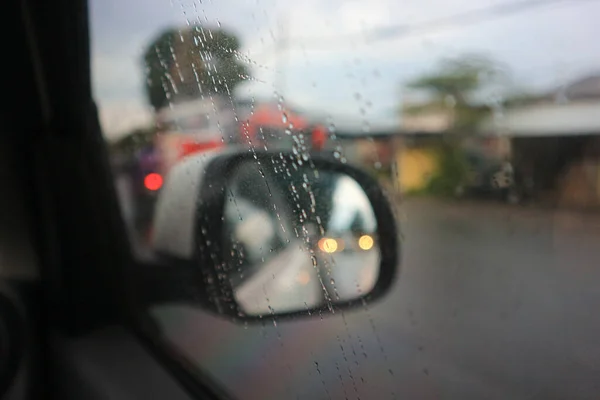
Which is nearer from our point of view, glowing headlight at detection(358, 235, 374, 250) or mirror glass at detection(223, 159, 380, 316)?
mirror glass at detection(223, 159, 380, 316)

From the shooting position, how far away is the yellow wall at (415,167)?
8.21ft

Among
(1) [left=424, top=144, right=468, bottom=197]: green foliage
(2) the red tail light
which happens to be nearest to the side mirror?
(1) [left=424, top=144, right=468, bottom=197]: green foliage

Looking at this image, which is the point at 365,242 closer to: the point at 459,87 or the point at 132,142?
the point at 459,87

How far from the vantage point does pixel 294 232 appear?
2.22m

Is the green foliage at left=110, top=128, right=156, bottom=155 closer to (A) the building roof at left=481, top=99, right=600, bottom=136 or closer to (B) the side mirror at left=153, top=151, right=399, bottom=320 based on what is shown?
(B) the side mirror at left=153, top=151, right=399, bottom=320

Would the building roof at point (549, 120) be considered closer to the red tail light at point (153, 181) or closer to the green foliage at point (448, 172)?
the green foliage at point (448, 172)

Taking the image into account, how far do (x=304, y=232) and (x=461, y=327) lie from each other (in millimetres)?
587

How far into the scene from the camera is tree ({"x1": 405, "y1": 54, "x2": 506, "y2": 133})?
2.27 metres

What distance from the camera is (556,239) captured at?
2209 mm

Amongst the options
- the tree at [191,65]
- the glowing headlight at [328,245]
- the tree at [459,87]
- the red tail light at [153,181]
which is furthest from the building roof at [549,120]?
the red tail light at [153,181]

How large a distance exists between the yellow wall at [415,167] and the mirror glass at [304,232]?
217 millimetres

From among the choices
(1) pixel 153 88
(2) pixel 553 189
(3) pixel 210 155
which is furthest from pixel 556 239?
(1) pixel 153 88

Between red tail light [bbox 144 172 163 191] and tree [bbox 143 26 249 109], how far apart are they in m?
0.38

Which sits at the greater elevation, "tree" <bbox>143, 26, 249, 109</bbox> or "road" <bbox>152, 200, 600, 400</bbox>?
"tree" <bbox>143, 26, 249, 109</bbox>
